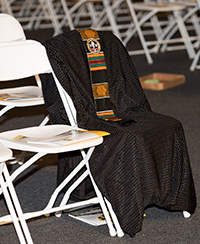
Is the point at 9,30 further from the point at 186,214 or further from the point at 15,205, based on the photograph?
the point at 186,214

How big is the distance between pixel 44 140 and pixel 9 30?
1134mm

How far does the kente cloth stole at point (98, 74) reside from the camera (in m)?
2.52

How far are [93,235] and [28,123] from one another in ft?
6.10

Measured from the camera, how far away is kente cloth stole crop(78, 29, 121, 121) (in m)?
2.52

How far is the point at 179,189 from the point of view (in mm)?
2377

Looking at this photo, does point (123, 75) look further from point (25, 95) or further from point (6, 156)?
point (6, 156)

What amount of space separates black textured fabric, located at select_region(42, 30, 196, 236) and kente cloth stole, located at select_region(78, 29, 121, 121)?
29 millimetres

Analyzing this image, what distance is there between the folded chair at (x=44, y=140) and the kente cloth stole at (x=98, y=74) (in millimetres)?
236

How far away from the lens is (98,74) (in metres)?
2.54

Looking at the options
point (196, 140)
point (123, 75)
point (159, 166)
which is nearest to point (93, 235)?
point (159, 166)

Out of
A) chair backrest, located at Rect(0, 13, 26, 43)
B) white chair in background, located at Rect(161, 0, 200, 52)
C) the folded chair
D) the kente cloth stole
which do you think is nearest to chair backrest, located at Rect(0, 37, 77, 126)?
the folded chair

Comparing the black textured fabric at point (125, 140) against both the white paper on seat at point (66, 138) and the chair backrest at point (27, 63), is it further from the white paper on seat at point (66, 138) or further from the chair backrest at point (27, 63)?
the white paper on seat at point (66, 138)

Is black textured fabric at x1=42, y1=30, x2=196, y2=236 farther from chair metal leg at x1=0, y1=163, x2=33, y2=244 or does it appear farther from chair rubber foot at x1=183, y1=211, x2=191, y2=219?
chair metal leg at x1=0, y1=163, x2=33, y2=244

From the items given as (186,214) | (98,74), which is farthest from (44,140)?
(186,214)
